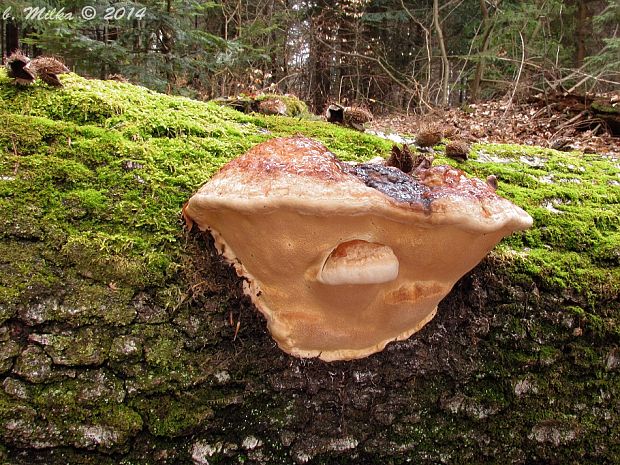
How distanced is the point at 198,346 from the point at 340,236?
0.63 m

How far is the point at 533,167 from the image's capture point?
106 inches

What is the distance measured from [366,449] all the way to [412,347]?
1.31 ft

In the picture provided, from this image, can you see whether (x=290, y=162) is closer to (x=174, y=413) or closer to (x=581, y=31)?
(x=174, y=413)

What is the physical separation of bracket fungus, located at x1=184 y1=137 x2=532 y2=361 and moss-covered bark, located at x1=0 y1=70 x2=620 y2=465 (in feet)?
0.34

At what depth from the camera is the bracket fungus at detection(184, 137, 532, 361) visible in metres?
1.13

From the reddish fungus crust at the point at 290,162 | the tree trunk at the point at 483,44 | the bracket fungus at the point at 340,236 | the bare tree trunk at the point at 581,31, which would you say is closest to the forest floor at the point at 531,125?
the tree trunk at the point at 483,44

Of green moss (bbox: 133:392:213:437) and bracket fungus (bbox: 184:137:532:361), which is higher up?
bracket fungus (bbox: 184:137:532:361)

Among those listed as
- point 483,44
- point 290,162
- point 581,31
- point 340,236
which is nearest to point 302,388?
point 340,236

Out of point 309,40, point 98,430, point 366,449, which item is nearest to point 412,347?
point 366,449

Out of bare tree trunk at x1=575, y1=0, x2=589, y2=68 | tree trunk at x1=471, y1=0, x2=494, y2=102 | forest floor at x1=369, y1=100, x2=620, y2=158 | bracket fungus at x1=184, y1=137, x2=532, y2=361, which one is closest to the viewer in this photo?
bracket fungus at x1=184, y1=137, x2=532, y2=361

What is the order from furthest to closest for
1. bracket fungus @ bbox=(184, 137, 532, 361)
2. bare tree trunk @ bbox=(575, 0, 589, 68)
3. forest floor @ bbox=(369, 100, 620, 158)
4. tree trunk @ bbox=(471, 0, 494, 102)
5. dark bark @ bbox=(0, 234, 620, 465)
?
bare tree trunk @ bbox=(575, 0, 589, 68), tree trunk @ bbox=(471, 0, 494, 102), forest floor @ bbox=(369, 100, 620, 158), dark bark @ bbox=(0, 234, 620, 465), bracket fungus @ bbox=(184, 137, 532, 361)

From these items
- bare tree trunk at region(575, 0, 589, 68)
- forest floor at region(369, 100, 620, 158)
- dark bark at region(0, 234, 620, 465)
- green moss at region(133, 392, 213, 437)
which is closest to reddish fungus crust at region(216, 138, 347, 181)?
dark bark at region(0, 234, 620, 465)

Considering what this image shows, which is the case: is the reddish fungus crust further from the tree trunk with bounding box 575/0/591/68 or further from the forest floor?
the tree trunk with bounding box 575/0/591/68

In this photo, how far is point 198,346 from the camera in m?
1.43
